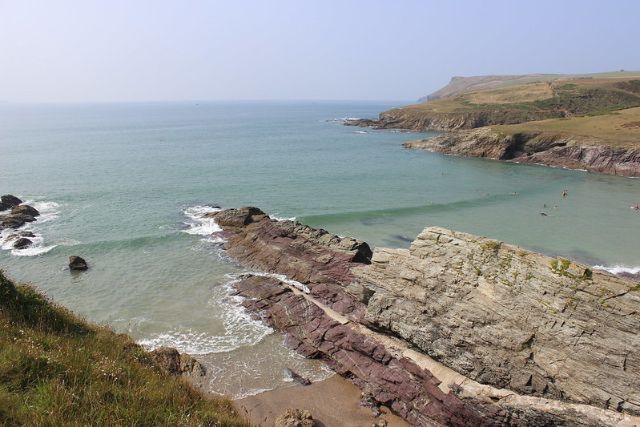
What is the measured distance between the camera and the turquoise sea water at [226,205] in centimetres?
2780

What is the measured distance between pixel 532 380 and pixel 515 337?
1.69m

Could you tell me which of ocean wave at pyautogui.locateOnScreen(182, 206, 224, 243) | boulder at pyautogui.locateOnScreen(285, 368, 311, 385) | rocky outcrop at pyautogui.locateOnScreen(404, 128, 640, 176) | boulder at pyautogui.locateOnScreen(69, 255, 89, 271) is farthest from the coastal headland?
boulder at pyautogui.locateOnScreen(69, 255, 89, 271)

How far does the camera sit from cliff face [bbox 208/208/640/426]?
15844 mm

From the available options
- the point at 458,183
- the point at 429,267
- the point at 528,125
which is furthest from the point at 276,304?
the point at 528,125

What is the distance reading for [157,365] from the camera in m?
12.5

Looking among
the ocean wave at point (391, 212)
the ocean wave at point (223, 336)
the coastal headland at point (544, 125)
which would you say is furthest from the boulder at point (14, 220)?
the coastal headland at point (544, 125)

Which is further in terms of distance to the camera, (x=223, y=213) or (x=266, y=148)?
(x=266, y=148)

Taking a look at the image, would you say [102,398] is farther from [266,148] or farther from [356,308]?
[266,148]

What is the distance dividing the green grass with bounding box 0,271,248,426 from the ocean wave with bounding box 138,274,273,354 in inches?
502

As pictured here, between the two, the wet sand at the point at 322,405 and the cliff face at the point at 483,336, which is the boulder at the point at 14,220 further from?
the wet sand at the point at 322,405

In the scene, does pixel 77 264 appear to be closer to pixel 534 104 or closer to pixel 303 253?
pixel 303 253

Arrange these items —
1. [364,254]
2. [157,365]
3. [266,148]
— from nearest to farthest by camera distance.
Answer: [157,365] < [364,254] < [266,148]

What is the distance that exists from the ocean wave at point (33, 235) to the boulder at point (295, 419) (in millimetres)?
30923

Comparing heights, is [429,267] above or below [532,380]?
above
